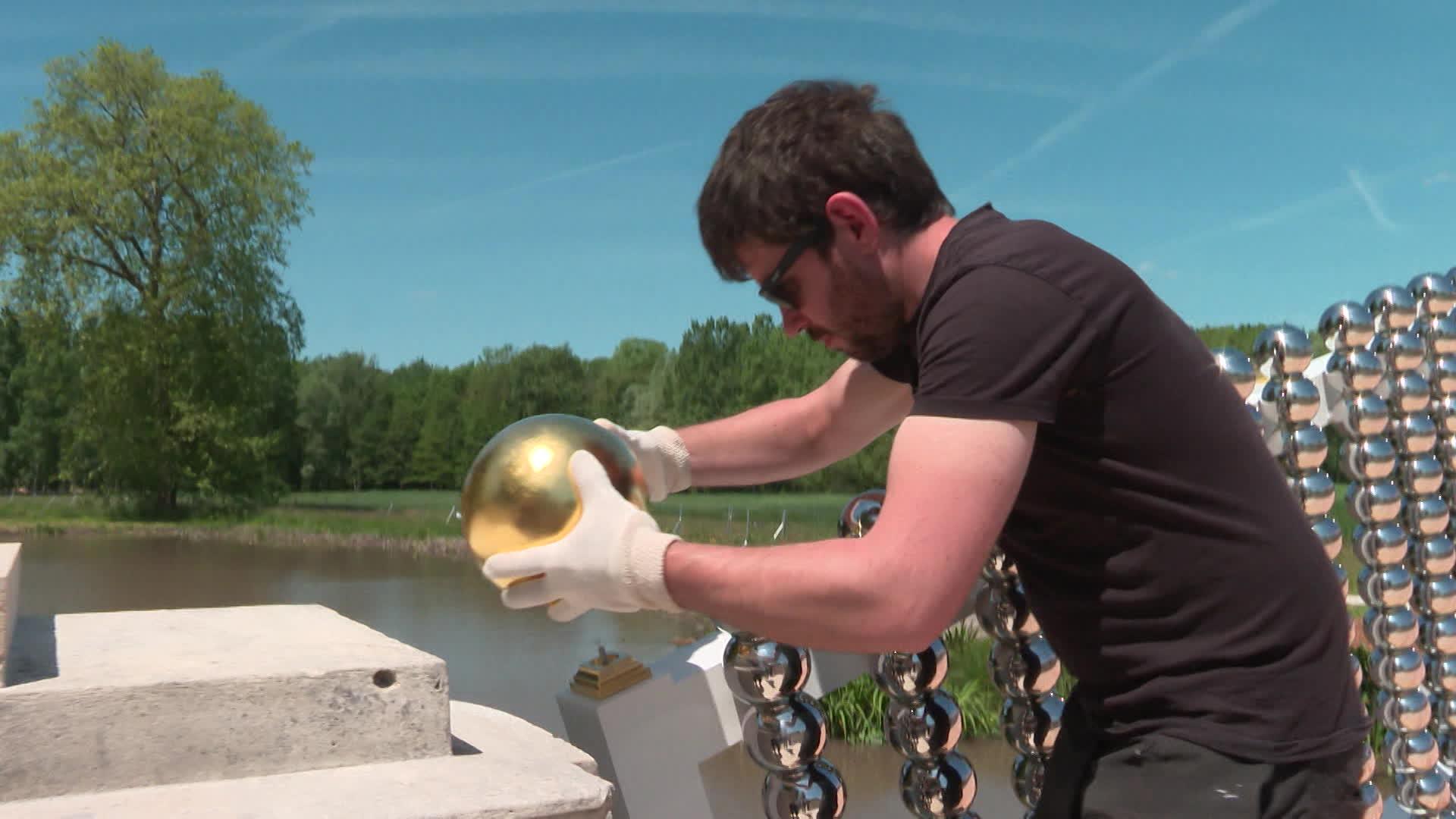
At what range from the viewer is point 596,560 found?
135cm

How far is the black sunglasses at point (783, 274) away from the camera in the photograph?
1.42 m

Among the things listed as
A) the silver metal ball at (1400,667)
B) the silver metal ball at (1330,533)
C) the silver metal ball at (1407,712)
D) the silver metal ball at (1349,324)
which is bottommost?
the silver metal ball at (1407,712)

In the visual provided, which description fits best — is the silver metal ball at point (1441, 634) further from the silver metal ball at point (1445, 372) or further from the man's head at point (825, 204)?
the man's head at point (825, 204)

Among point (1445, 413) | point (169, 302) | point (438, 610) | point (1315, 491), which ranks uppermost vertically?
point (169, 302)

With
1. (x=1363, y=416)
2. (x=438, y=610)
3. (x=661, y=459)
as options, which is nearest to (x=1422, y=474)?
(x=1363, y=416)

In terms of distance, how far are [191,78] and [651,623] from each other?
782 inches

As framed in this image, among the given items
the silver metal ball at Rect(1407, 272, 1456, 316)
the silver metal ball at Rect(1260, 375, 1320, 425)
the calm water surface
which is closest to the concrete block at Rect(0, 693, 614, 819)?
the silver metal ball at Rect(1260, 375, 1320, 425)

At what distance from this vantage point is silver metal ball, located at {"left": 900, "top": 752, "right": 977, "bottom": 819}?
1.95 meters

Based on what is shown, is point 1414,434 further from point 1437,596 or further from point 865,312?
point 865,312

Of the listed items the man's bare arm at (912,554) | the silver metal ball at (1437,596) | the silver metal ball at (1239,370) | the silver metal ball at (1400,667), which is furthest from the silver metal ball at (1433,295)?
the man's bare arm at (912,554)

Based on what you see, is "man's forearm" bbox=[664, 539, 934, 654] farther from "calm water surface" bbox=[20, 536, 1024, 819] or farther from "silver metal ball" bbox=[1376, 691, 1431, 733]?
"calm water surface" bbox=[20, 536, 1024, 819]

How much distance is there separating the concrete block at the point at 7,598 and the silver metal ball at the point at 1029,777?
1.56 m

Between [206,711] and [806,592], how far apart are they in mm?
812

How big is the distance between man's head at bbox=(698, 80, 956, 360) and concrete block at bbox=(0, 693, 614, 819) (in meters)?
0.70
